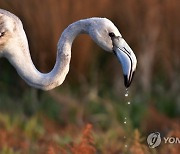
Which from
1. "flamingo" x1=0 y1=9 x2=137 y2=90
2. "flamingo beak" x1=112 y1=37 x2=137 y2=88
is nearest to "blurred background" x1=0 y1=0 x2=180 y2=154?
"flamingo" x1=0 y1=9 x2=137 y2=90

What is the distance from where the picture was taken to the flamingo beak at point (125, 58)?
4996 mm

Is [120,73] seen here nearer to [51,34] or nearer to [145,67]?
[145,67]

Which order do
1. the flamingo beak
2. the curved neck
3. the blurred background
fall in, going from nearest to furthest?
the flamingo beak
the curved neck
the blurred background

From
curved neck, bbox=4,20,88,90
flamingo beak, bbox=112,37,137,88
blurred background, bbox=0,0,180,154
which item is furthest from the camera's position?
blurred background, bbox=0,0,180,154

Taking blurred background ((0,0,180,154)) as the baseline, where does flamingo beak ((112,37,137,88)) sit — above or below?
above

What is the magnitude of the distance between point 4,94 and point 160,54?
1.98 meters

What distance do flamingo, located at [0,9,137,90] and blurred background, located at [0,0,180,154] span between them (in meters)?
2.32

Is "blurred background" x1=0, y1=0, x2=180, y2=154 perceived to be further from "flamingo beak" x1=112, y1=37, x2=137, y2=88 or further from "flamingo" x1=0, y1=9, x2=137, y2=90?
"flamingo beak" x1=112, y1=37, x2=137, y2=88

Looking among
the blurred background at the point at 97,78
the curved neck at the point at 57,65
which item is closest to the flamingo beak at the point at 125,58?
the curved neck at the point at 57,65

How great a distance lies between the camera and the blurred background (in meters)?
8.08

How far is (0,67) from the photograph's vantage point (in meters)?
9.05

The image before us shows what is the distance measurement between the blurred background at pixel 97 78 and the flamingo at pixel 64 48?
232 cm

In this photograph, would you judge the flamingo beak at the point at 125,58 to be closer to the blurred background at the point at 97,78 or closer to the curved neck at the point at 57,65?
the curved neck at the point at 57,65

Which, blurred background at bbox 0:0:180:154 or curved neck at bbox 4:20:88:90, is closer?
curved neck at bbox 4:20:88:90
